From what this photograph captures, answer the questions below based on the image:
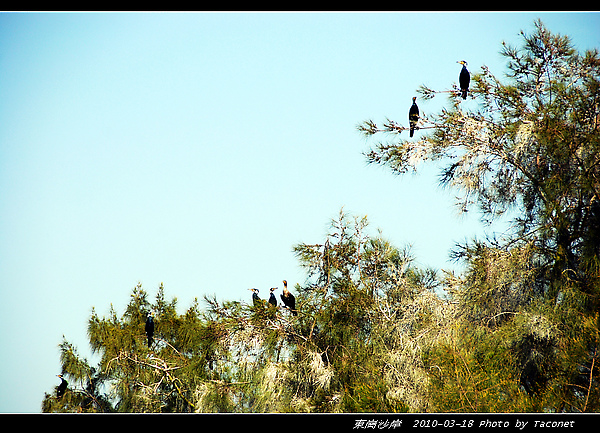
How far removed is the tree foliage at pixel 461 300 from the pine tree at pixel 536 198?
0.02m

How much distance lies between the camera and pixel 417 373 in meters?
8.31

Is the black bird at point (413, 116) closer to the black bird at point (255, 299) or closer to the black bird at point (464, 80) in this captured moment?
Result: the black bird at point (464, 80)

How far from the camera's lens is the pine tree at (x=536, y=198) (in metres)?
8.33

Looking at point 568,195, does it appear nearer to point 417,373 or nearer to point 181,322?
point 417,373

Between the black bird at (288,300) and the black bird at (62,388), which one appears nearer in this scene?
the black bird at (288,300)

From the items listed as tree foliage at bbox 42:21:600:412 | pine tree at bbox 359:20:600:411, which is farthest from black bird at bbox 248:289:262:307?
pine tree at bbox 359:20:600:411

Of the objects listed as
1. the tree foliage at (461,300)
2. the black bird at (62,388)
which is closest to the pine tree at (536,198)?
the tree foliage at (461,300)

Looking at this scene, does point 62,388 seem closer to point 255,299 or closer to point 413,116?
point 255,299

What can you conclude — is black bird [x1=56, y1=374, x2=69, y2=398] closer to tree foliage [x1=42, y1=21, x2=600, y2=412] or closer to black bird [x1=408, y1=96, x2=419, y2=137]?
tree foliage [x1=42, y1=21, x2=600, y2=412]

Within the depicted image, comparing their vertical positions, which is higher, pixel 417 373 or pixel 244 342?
pixel 244 342

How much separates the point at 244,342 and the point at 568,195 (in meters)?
4.59

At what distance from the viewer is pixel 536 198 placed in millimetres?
9570

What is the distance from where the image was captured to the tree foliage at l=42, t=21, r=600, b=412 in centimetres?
830
